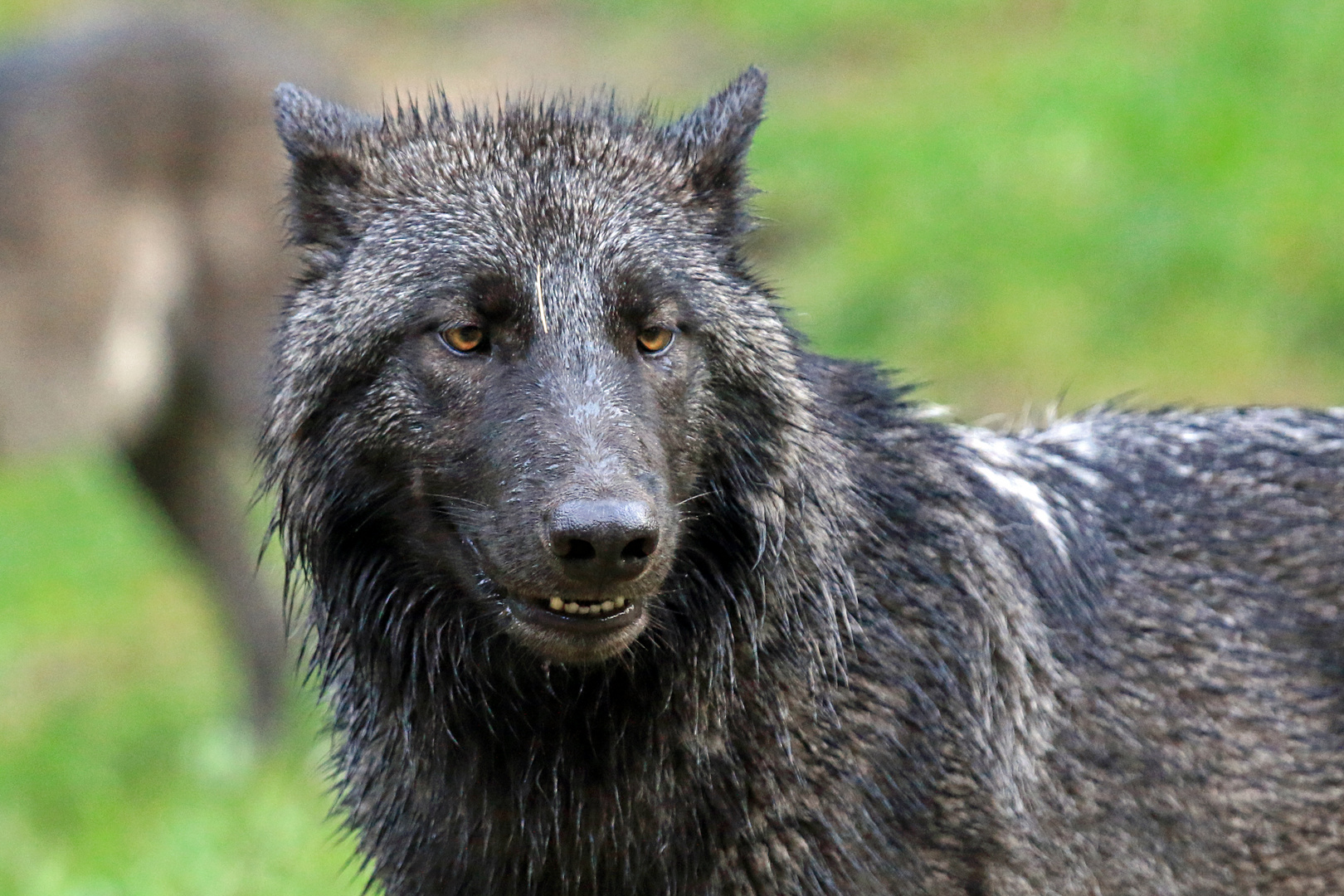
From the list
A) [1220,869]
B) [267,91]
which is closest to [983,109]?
[267,91]

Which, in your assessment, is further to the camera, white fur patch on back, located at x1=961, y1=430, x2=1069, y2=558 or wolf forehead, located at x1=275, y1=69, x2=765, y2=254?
white fur patch on back, located at x1=961, y1=430, x2=1069, y2=558

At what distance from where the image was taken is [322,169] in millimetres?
3812

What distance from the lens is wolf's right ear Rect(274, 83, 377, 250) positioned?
3783mm

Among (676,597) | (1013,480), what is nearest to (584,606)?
(676,597)

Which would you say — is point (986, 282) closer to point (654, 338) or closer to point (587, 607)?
point (654, 338)

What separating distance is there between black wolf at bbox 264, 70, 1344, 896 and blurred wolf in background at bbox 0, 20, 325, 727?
199 inches

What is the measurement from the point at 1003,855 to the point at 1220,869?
624 mm

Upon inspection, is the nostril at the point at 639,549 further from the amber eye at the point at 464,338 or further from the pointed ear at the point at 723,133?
the pointed ear at the point at 723,133

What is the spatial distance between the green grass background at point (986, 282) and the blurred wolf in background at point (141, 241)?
2.37 feet

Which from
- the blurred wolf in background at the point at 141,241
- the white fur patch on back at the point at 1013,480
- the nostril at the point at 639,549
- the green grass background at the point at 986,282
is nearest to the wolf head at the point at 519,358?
the nostril at the point at 639,549

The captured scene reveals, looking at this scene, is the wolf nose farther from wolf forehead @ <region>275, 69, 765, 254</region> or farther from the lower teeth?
wolf forehead @ <region>275, 69, 765, 254</region>

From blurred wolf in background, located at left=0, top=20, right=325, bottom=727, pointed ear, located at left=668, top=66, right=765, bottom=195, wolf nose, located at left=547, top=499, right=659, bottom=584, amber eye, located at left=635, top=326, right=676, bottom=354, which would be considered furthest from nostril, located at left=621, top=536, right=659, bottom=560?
blurred wolf in background, located at left=0, top=20, right=325, bottom=727

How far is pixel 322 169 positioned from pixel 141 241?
5.47 meters

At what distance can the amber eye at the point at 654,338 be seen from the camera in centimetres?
355
